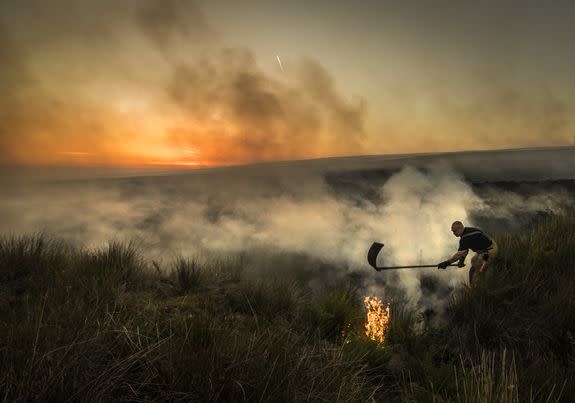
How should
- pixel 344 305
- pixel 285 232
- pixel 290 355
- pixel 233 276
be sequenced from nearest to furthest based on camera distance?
pixel 290 355 < pixel 344 305 < pixel 233 276 < pixel 285 232

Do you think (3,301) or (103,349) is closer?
(103,349)

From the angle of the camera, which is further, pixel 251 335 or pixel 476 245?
pixel 476 245

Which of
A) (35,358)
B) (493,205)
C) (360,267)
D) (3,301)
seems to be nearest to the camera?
(35,358)

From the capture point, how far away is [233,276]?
27.4 ft

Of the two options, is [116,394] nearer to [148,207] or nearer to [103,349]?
[103,349]

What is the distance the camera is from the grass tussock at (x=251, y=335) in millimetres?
2453

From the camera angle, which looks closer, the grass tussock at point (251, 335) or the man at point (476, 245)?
the grass tussock at point (251, 335)

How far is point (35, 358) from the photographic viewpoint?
2.37 m

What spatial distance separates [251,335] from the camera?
128 inches

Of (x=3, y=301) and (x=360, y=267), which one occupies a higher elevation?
(x=3, y=301)

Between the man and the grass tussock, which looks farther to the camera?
the man

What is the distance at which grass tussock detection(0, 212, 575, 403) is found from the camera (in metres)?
2.45

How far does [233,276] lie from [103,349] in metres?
5.67

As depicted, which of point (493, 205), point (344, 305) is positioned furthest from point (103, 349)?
point (493, 205)
